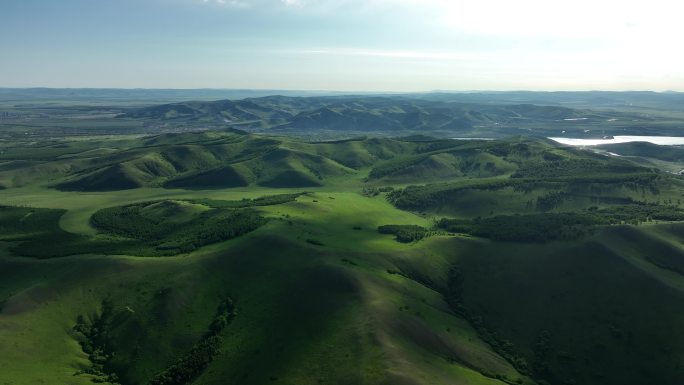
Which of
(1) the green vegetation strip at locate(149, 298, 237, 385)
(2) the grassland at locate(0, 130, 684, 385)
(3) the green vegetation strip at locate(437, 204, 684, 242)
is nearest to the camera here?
(1) the green vegetation strip at locate(149, 298, 237, 385)

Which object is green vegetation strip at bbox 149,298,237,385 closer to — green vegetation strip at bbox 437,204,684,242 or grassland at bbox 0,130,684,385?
grassland at bbox 0,130,684,385

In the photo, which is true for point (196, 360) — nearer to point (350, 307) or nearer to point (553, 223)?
point (350, 307)

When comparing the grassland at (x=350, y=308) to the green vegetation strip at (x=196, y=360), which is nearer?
the green vegetation strip at (x=196, y=360)

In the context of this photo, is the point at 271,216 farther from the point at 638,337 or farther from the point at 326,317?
the point at 638,337

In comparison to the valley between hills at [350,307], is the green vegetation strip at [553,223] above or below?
above

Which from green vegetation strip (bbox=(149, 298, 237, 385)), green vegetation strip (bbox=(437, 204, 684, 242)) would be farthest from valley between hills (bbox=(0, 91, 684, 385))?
green vegetation strip (bbox=(437, 204, 684, 242))

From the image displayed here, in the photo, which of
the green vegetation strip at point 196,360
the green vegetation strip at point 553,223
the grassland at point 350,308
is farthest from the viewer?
the green vegetation strip at point 553,223

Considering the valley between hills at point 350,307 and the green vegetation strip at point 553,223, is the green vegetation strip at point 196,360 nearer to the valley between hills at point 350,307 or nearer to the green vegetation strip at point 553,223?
the valley between hills at point 350,307

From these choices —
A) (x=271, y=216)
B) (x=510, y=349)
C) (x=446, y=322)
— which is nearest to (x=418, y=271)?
(x=446, y=322)

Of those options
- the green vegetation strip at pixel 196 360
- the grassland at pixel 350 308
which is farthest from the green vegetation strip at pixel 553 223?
the green vegetation strip at pixel 196 360

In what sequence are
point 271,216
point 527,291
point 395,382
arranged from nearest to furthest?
point 395,382 < point 527,291 < point 271,216

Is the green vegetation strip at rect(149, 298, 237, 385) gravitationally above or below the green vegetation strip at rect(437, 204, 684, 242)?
below
